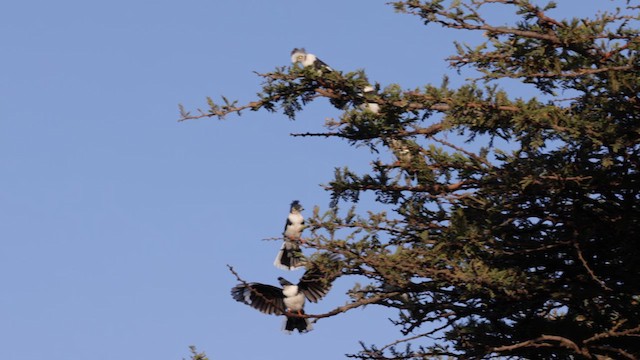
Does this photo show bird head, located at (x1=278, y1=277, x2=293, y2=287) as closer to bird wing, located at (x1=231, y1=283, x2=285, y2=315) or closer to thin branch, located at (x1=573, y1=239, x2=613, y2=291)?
bird wing, located at (x1=231, y1=283, x2=285, y2=315)

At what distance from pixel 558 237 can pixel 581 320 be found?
130cm

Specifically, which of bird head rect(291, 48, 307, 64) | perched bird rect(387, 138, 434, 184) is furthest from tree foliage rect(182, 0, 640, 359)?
bird head rect(291, 48, 307, 64)

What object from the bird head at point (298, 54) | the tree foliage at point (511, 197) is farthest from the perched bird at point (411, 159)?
the bird head at point (298, 54)

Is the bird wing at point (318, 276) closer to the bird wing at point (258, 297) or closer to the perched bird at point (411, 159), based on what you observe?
the bird wing at point (258, 297)

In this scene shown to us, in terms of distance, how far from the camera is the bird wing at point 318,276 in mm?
10297

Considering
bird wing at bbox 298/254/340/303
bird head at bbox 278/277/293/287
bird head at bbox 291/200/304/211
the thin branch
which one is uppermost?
bird head at bbox 291/200/304/211

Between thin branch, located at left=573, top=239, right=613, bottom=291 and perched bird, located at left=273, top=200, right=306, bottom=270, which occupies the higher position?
perched bird, located at left=273, top=200, right=306, bottom=270

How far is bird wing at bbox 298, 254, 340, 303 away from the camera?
33.8 feet

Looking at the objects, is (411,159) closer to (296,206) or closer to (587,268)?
(587,268)

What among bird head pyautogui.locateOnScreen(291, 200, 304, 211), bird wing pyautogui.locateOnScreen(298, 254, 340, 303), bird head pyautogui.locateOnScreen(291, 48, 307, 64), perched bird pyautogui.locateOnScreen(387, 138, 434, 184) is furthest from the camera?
bird head pyautogui.locateOnScreen(291, 48, 307, 64)

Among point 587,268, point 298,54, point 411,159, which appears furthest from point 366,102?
point 298,54

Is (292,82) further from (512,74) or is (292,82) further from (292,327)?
(292,327)

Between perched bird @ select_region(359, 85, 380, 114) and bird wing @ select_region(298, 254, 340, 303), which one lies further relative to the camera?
perched bird @ select_region(359, 85, 380, 114)

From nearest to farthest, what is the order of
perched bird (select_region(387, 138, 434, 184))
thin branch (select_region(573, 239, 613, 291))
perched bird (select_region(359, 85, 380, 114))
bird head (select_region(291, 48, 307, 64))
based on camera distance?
thin branch (select_region(573, 239, 613, 291)), perched bird (select_region(359, 85, 380, 114)), perched bird (select_region(387, 138, 434, 184)), bird head (select_region(291, 48, 307, 64))
